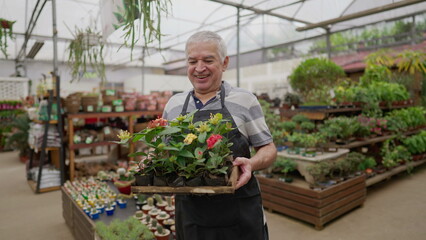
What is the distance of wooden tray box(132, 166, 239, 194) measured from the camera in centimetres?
97

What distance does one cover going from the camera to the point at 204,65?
1203 mm

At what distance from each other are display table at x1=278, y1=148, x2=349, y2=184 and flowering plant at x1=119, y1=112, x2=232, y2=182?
92.6 inches

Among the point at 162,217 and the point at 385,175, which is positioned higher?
the point at 162,217

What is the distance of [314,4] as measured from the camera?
6.60 m

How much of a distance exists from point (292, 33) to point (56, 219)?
8.55 m

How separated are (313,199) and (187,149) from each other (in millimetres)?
2296

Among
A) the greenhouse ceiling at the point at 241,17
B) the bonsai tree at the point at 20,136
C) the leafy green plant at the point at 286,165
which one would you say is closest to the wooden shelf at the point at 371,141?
the leafy green plant at the point at 286,165

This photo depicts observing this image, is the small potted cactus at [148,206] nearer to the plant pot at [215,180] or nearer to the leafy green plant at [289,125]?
the plant pot at [215,180]

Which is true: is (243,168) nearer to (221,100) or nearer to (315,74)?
(221,100)

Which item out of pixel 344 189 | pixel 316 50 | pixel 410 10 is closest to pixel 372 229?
pixel 344 189

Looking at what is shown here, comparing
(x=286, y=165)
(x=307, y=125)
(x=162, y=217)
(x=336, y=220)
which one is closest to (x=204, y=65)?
(x=162, y=217)

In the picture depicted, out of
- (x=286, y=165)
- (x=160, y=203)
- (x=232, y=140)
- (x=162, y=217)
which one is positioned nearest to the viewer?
(x=232, y=140)

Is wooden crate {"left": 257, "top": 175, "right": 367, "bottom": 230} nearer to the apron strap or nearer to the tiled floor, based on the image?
the tiled floor

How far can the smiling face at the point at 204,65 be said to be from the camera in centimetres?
120
